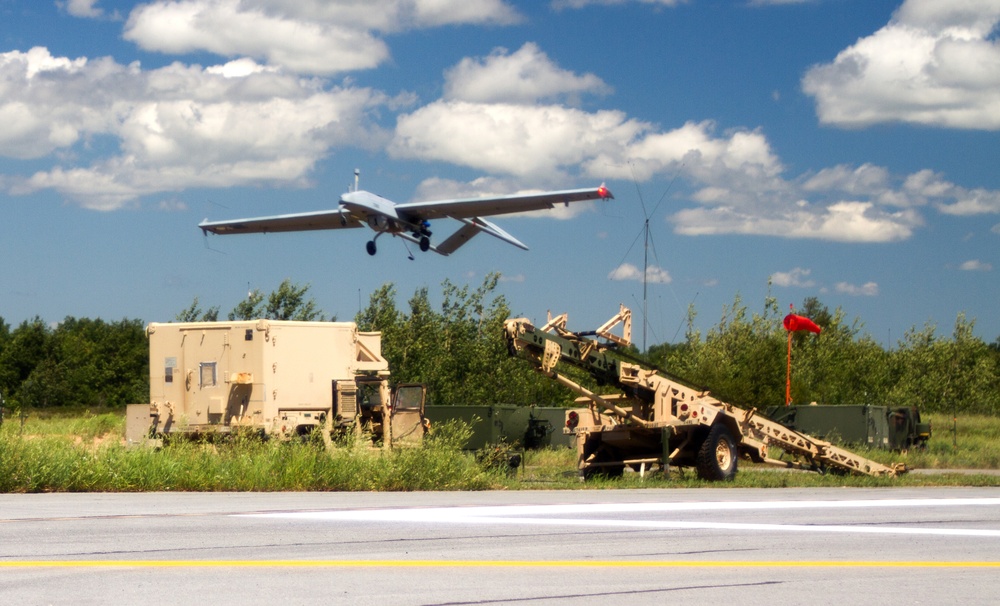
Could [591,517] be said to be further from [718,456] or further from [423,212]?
[423,212]

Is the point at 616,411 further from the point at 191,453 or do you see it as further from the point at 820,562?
the point at 820,562

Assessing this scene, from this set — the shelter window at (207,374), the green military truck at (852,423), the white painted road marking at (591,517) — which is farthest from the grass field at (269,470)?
the green military truck at (852,423)

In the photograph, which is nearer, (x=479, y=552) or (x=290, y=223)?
(x=479, y=552)

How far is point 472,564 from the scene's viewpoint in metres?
8.09

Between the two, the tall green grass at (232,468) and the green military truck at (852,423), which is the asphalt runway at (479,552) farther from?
the green military truck at (852,423)

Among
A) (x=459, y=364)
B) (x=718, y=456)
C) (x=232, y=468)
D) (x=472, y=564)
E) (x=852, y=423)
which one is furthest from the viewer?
(x=459, y=364)

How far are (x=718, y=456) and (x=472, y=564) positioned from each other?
12236mm

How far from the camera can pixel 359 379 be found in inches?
854

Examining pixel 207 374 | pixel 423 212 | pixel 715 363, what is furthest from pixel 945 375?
pixel 207 374

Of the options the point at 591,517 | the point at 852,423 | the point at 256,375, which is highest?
the point at 256,375

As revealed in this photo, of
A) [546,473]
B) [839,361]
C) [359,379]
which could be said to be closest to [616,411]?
[546,473]

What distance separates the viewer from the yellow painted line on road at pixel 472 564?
7734 millimetres

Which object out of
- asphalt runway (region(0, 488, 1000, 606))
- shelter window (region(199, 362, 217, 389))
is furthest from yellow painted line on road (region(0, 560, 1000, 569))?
shelter window (region(199, 362, 217, 389))

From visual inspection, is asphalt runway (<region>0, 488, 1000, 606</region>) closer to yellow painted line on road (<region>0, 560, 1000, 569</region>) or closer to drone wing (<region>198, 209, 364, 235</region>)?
yellow painted line on road (<region>0, 560, 1000, 569</region>)
